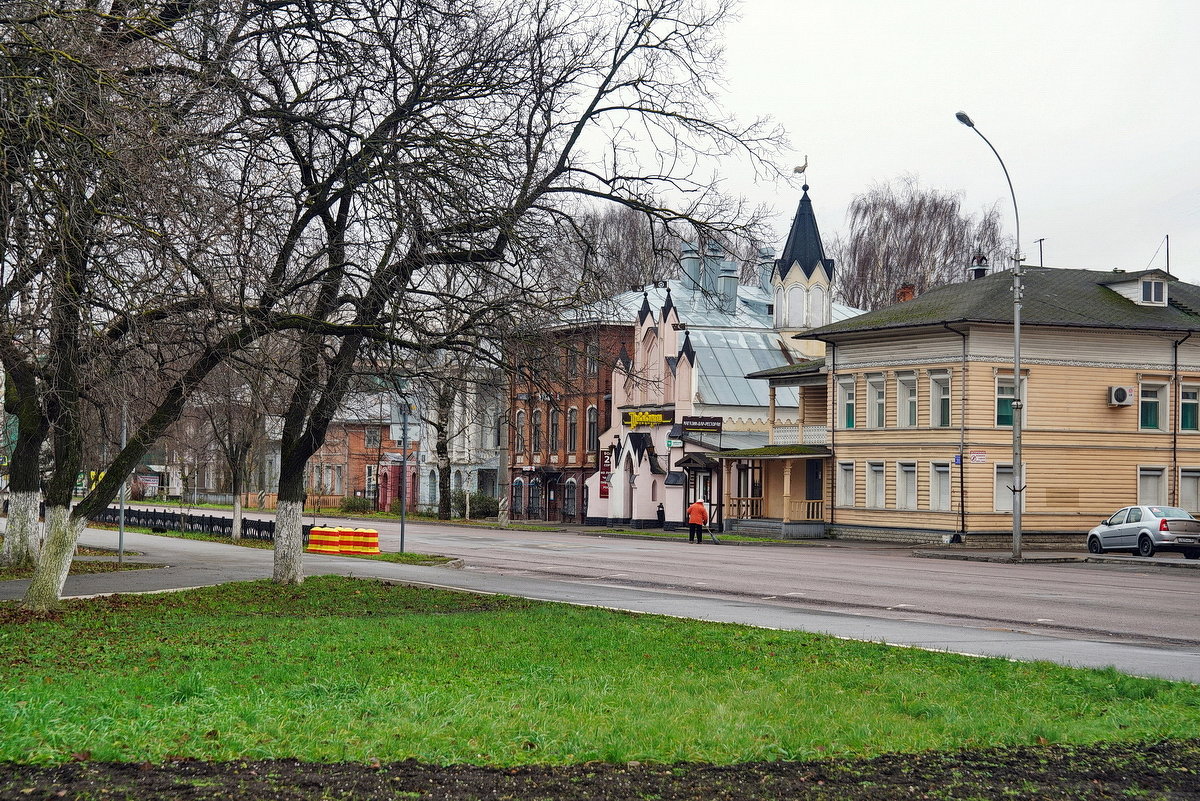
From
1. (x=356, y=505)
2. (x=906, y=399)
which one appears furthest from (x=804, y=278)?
(x=356, y=505)

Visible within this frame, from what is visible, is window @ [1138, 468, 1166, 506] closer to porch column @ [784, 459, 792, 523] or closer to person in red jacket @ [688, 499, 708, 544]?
porch column @ [784, 459, 792, 523]

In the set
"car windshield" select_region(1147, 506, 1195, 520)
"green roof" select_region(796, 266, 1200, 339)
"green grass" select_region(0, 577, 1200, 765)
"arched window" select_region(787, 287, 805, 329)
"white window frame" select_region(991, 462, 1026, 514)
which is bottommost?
"green grass" select_region(0, 577, 1200, 765)

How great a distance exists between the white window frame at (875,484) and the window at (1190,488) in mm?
10901

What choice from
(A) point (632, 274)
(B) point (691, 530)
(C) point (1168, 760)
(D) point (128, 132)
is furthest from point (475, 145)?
(B) point (691, 530)

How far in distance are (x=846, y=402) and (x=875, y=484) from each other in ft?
12.2

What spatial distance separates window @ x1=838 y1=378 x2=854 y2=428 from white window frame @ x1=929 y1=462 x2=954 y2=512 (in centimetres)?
503

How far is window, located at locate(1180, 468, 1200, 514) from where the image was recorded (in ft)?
152

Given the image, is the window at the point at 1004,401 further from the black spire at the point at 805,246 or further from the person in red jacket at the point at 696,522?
the black spire at the point at 805,246

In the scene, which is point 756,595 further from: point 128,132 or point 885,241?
point 885,241

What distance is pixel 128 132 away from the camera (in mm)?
11375

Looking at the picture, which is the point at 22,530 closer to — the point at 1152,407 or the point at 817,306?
the point at 1152,407

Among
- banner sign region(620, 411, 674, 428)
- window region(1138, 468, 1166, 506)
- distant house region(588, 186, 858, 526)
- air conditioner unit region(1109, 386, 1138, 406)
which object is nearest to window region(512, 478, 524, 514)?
distant house region(588, 186, 858, 526)

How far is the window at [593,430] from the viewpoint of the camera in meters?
68.7

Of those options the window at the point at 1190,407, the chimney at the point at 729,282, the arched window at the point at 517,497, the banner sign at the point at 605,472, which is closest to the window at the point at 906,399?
the window at the point at 1190,407
